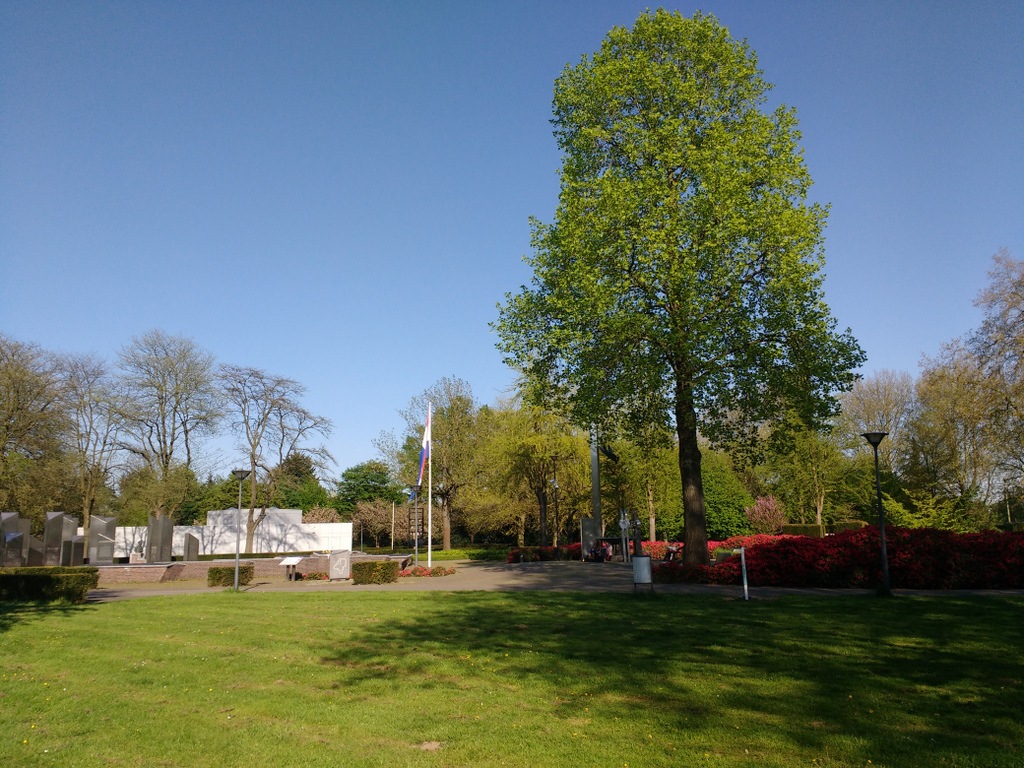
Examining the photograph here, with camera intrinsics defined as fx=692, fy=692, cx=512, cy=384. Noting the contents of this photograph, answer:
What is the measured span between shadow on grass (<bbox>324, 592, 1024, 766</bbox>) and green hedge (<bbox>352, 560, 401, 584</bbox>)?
10.4 m

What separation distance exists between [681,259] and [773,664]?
12.8 m

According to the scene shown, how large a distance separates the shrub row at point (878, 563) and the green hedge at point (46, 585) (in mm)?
16317

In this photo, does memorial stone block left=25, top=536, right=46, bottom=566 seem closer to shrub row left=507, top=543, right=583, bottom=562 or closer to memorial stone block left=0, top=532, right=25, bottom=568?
memorial stone block left=0, top=532, right=25, bottom=568

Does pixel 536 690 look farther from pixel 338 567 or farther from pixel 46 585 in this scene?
pixel 338 567

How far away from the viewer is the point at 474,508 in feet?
154

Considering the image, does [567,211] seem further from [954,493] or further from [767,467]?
[767,467]

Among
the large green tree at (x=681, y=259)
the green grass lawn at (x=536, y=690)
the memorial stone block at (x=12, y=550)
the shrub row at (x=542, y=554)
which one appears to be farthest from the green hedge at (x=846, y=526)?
the memorial stone block at (x=12, y=550)

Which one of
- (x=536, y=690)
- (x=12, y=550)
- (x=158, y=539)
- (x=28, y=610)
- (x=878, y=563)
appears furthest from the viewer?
(x=158, y=539)

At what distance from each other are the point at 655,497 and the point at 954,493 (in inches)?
639

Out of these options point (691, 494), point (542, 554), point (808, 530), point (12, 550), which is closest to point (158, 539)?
point (12, 550)

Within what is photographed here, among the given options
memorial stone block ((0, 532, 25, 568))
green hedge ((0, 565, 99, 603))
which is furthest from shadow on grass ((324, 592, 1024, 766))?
memorial stone block ((0, 532, 25, 568))

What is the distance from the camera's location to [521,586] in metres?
20.8

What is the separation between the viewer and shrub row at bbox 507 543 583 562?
36275 millimetres

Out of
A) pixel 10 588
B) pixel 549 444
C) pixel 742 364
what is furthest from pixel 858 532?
pixel 10 588
